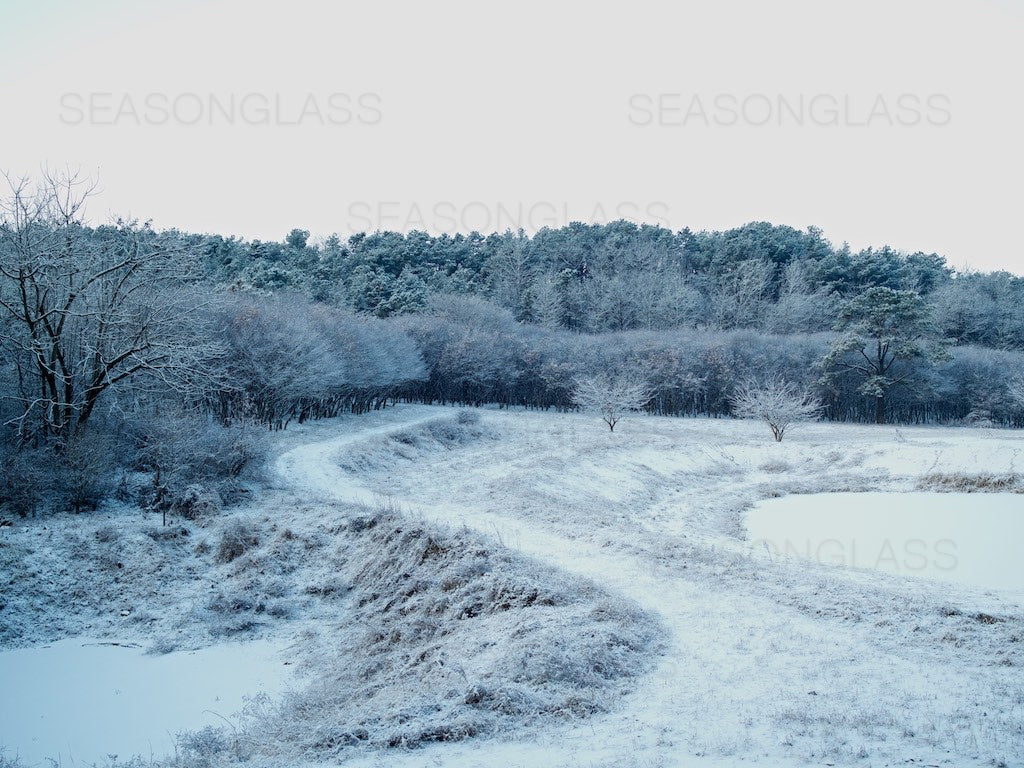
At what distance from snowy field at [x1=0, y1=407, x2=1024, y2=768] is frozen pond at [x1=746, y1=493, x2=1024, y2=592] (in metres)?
0.19

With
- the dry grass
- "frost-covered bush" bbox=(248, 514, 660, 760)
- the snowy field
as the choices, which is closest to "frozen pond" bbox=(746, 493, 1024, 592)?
the snowy field

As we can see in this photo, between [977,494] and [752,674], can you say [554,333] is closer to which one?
[977,494]

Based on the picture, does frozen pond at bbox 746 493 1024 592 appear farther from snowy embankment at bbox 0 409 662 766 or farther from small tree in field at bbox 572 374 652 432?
small tree in field at bbox 572 374 652 432

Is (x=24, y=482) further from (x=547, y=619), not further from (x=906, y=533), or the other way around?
(x=906, y=533)

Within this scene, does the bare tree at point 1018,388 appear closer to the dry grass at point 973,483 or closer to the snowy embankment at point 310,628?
the dry grass at point 973,483

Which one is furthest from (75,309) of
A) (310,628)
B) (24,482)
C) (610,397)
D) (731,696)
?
(610,397)

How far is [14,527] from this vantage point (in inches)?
623

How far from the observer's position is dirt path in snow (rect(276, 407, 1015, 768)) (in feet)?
21.5

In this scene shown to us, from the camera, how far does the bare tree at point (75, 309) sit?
18.5 metres

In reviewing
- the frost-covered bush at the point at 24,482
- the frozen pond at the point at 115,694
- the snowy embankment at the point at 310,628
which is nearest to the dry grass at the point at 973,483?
the snowy embankment at the point at 310,628

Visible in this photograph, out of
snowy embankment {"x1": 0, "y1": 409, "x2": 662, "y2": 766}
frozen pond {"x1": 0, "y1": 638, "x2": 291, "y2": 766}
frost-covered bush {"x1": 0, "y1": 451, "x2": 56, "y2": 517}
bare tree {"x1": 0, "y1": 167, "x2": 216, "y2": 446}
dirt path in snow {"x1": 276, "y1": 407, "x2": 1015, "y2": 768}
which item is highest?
bare tree {"x1": 0, "y1": 167, "x2": 216, "y2": 446}

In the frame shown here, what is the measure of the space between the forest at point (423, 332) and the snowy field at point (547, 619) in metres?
3.61

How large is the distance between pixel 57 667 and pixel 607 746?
9895 millimetres

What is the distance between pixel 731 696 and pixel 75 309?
68.1 feet
